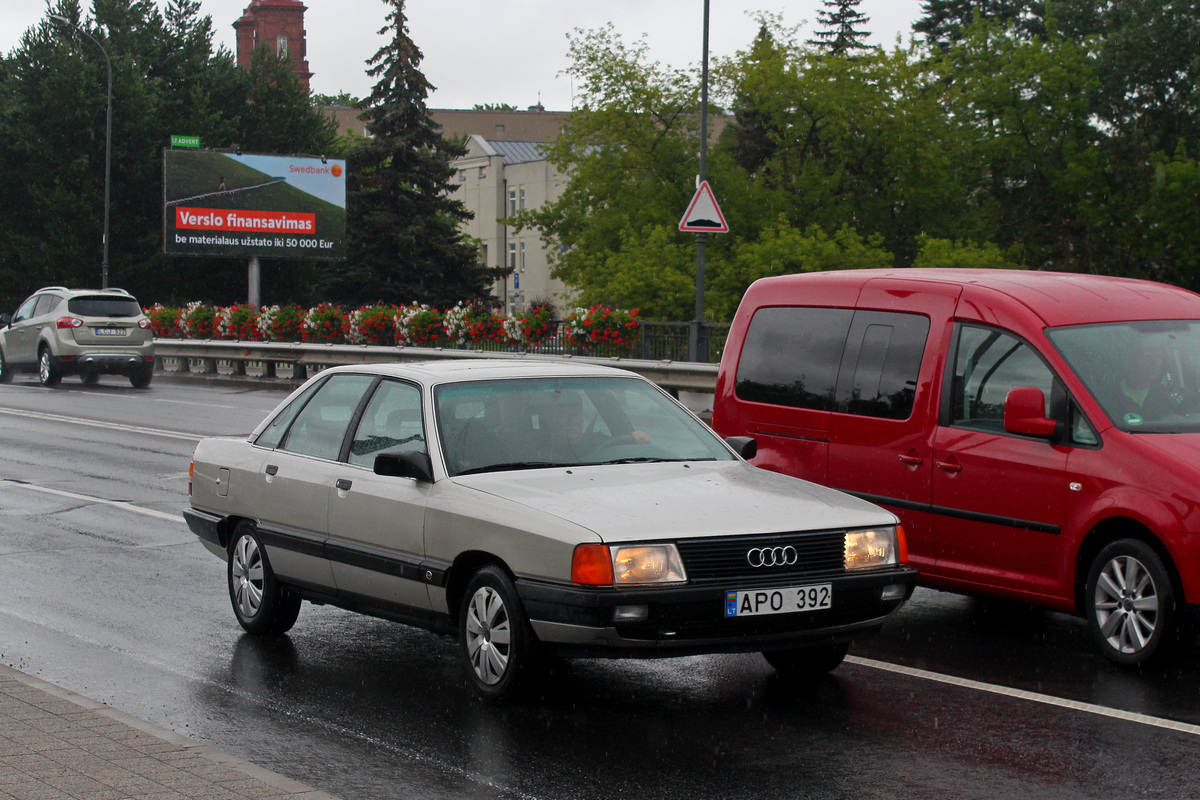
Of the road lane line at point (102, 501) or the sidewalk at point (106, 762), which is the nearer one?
the sidewalk at point (106, 762)

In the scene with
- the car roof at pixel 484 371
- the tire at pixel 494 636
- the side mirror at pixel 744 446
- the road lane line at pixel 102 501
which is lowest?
the road lane line at pixel 102 501

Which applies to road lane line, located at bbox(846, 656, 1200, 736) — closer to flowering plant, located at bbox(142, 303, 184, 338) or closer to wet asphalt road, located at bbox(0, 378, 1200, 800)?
wet asphalt road, located at bbox(0, 378, 1200, 800)

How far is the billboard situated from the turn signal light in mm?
41795

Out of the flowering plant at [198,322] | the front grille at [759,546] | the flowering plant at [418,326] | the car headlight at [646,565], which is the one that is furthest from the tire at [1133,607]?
the flowering plant at [198,322]

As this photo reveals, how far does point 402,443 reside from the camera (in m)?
6.87

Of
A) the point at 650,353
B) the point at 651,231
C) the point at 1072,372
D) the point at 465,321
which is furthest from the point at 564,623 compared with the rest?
the point at 651,231

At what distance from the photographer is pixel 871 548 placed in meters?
6.11

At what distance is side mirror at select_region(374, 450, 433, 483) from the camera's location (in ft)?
21.0

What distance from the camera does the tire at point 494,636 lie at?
231 inches

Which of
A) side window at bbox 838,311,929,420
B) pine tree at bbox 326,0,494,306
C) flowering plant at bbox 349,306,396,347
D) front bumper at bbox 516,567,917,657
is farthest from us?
pine tree at bbox 326,0,494,306

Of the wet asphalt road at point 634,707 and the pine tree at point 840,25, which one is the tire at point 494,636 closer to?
the wet asphalt road at point 634,707

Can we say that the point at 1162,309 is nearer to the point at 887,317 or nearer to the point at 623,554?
the point at 887,317

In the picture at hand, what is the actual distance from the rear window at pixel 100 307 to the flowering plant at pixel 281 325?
19.7 feet

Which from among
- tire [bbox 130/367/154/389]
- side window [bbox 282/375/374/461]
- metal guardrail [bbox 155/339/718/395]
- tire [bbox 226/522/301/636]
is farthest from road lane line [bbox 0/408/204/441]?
side window [bbox 282/375/374/461]
